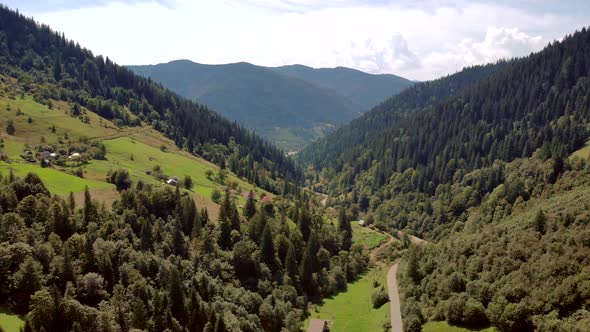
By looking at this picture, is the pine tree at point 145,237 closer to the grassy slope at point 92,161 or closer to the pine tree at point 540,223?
the grassy slope at point 92,161

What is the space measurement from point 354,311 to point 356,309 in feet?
3.91

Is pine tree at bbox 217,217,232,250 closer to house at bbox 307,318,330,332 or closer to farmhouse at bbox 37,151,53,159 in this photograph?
house at bbox 307,318,330,332

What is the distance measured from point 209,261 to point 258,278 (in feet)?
44.4

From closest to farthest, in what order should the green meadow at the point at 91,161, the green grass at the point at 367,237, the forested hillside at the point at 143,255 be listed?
1. the forested hillside at the point at 143,255
2. the green meadow at the point at 91,161
3. the green grass at the point at 367,237

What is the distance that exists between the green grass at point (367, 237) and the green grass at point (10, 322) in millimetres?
112797

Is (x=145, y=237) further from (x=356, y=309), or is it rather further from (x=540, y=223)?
(x=540, y=223)

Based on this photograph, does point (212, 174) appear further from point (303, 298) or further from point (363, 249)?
point (303, 298)

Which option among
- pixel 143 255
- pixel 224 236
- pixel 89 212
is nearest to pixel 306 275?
pixel 224 236

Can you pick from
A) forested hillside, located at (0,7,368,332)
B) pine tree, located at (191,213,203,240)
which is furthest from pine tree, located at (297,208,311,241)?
pine tree, located at (191,213,203,240)

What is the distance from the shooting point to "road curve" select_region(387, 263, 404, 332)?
82688mm

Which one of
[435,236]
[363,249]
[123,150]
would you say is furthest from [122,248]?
[435,236]

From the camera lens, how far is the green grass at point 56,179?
10356cm

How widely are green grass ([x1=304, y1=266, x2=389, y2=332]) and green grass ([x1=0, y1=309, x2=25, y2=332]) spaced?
53.6 m

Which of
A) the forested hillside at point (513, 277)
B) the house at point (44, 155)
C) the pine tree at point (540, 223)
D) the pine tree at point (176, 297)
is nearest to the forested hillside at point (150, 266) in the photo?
the pine tree at point (176, 297)
